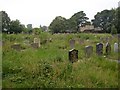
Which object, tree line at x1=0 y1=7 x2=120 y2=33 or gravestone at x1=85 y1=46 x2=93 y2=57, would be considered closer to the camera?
gravestone at x1=85 y1=46 x2=93 y2=57

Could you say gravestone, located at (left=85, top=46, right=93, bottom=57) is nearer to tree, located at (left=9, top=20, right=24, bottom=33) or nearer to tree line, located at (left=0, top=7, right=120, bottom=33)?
tree line, located at (left=0, top=7, right=120, bottom=33)

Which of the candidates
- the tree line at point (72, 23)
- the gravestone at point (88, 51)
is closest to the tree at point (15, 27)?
the tree line at point (72, 23)

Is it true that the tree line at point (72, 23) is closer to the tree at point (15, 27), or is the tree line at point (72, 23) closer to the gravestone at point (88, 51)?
the tree at point (15, 27)

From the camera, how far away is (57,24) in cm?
6069

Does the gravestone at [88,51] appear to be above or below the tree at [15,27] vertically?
below

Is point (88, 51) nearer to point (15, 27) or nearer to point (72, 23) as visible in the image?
point (15, 27)

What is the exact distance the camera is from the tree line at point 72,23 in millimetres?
49103

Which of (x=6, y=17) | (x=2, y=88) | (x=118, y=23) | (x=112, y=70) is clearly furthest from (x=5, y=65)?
(x=6, y=17)

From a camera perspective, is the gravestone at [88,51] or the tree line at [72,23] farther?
the tree line at [72,23]

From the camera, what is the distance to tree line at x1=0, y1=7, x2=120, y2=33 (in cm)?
4910

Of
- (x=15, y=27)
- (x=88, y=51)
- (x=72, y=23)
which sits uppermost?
(x=72, y=23)

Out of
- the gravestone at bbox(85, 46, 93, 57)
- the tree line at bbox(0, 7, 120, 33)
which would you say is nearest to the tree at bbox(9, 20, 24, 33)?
the tree line at bbox(0, 7, 120, 33)

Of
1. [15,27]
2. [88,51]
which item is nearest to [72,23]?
[15,27]

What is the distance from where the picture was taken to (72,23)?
230 feet
